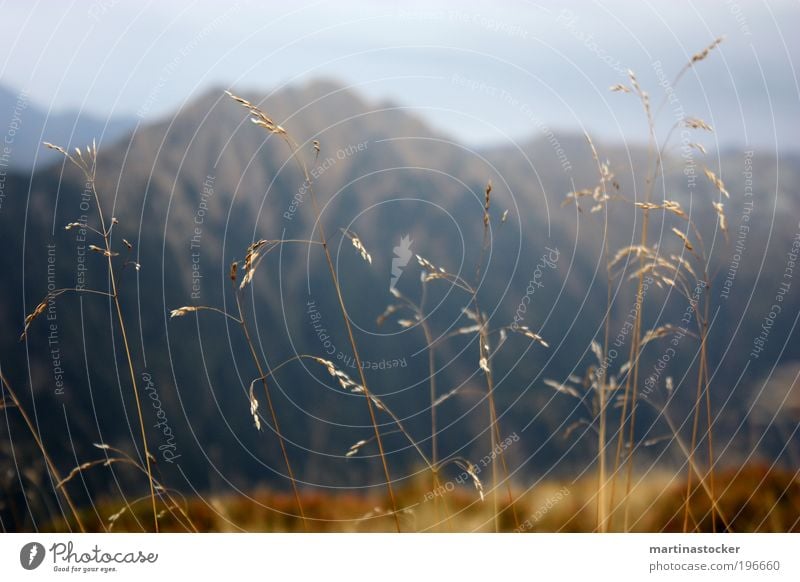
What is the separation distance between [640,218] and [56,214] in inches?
82.0

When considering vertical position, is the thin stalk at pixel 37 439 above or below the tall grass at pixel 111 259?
below

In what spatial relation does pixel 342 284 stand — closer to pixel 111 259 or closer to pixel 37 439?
pixel 111 259

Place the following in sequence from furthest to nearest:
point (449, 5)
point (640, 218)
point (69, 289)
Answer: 1. point (640, 218)
2. point (449, 5)
3. point (69, 289)

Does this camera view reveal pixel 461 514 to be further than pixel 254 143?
No

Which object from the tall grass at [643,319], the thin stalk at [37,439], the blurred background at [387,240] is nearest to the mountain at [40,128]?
the blurred background at [387,240]

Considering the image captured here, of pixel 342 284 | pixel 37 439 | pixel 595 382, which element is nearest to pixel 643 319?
pixel 595 382

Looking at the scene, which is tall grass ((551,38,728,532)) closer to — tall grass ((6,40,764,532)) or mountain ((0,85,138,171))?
tall grass ((6,40,764,532))

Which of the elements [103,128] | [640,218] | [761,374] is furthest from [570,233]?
[103,128]

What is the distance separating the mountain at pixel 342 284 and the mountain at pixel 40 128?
4cm

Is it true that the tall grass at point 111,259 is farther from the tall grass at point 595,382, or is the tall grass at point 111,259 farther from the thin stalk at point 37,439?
the thin stalk at point 37,439

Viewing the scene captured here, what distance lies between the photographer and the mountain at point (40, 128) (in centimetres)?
223

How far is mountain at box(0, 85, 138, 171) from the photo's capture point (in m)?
2.23

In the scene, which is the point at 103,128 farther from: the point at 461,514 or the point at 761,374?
the point at 761,374
